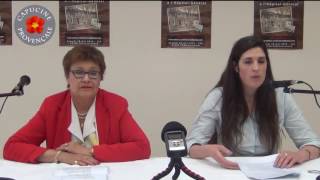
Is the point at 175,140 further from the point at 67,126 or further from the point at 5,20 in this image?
the point at 5,20

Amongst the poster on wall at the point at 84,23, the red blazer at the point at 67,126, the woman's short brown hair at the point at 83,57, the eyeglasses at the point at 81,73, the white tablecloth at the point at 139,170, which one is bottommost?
the white tablecloth at the point at 139,170

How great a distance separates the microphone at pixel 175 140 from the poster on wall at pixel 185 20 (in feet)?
5.58

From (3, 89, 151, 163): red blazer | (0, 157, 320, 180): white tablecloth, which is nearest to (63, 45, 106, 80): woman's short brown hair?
(3, 89, 151, 163): red blazer

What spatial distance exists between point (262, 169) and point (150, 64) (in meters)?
1.58

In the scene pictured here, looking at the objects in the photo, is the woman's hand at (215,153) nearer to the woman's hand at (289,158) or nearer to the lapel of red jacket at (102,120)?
the woman's hand at (289,158)

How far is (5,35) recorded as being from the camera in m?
3.05

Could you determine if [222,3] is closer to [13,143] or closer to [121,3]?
[121,3]

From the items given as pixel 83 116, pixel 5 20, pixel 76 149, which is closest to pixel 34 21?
pixel 5 20

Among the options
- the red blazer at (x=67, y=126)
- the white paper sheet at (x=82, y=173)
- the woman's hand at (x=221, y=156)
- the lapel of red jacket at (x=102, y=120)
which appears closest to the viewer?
the white paper sheet at (x=82, y=173)

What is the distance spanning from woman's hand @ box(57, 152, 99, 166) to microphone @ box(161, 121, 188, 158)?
0.53m

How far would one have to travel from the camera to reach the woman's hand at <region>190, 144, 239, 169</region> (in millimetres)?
1783

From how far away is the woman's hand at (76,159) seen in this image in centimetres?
182

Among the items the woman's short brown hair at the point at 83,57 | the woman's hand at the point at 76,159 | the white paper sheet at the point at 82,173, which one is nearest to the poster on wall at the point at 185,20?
the woman's short brown hair at the point at 83,57

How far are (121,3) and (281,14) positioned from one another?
1.16m
